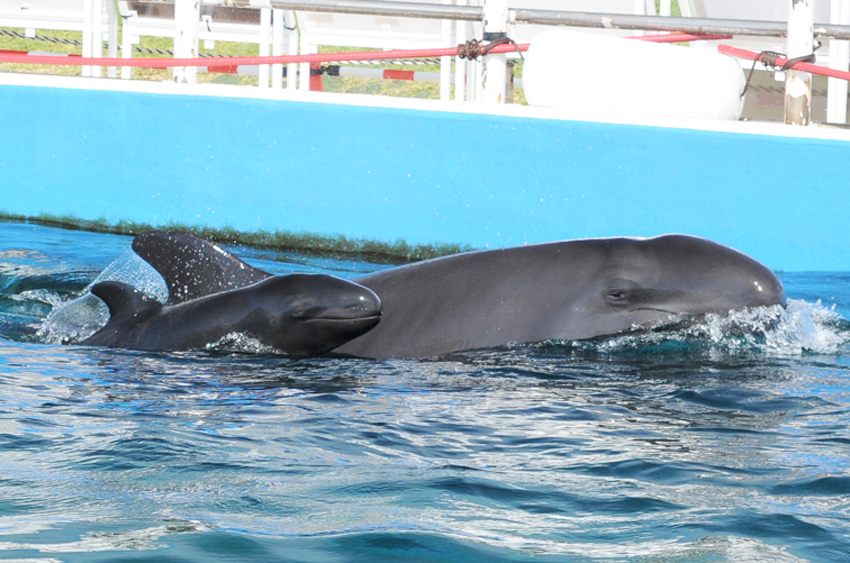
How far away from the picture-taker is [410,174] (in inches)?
315

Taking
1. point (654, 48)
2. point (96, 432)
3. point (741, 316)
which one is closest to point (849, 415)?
point (741, 316)

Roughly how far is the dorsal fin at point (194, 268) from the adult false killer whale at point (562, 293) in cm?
61

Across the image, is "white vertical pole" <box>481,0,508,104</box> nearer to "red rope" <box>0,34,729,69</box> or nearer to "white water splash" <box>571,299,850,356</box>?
"red rope" <box>0,34,729,69</box>

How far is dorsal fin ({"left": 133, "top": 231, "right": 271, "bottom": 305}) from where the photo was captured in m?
5.05

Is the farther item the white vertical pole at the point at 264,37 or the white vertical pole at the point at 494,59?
the white vertical pole at the point at 264,37

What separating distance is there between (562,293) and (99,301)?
2478 mm

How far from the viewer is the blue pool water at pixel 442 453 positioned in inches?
104

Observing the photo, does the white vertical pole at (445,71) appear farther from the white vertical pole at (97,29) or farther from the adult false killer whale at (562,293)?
the adult false killer whale at (562,293)

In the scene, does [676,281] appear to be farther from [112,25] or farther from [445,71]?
[112,25]

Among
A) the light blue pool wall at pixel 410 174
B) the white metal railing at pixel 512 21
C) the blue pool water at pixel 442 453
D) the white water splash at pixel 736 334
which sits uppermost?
the white metal railing at pixel 512 21

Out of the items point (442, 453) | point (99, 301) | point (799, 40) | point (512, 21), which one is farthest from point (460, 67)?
point (442, 453)

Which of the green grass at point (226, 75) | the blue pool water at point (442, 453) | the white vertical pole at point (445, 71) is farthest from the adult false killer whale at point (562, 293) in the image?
the green grass at point (226, 75)

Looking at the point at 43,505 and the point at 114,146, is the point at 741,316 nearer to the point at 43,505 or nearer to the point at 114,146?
the point at 43,505

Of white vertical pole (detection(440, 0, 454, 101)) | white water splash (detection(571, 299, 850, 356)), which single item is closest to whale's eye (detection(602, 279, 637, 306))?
white water splash (detection(571, 299, 850, 356))
